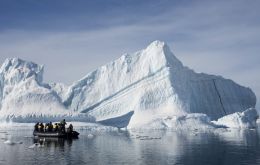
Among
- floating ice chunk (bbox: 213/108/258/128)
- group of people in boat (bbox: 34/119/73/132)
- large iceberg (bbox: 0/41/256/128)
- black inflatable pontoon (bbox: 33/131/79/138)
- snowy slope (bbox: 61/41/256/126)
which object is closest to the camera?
black inflatable pontoon (bbox: 33/131/79/138)

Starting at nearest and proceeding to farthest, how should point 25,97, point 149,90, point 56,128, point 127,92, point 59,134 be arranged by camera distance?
point 59,134
point 56,128
point 149,90
point 25,97
point 127,92

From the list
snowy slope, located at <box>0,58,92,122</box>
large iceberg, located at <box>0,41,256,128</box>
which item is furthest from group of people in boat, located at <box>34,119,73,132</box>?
snowy slope, located at <box>0,58,92,122</box>

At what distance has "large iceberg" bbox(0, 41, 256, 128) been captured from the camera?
64375 mm

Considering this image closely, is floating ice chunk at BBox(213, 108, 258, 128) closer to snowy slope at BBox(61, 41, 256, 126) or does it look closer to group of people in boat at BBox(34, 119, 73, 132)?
snowy slope at BBox(61, 41, 256, 126)

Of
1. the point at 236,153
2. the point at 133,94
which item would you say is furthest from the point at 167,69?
the point at 236,153

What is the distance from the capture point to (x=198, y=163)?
20.5 m

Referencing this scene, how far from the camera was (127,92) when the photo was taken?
226 ft

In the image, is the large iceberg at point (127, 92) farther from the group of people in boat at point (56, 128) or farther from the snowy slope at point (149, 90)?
the group of people in boat at point (56, 128)

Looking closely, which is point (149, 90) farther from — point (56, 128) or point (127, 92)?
point (56, 128)

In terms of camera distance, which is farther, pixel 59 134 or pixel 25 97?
pixel 25 97

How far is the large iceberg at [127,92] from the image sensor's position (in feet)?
211

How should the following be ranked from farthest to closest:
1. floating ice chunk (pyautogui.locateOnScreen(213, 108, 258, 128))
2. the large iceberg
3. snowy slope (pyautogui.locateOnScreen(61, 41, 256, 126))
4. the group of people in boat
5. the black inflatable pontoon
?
the large iceberg → snowy slope (pyautogui.locateOnScreen(61, 41, 256, 126)) → floating ice chunk (pyautogui.locateOnScreen(213, 108, 258, 128)) → the group of people in boat → the black inflatable pontoon

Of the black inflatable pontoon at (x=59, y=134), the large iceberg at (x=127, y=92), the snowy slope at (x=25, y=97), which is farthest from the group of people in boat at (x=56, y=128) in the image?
the snowy slope at (x=25, y=97)

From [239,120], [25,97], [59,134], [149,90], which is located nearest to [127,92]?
[149,90]
